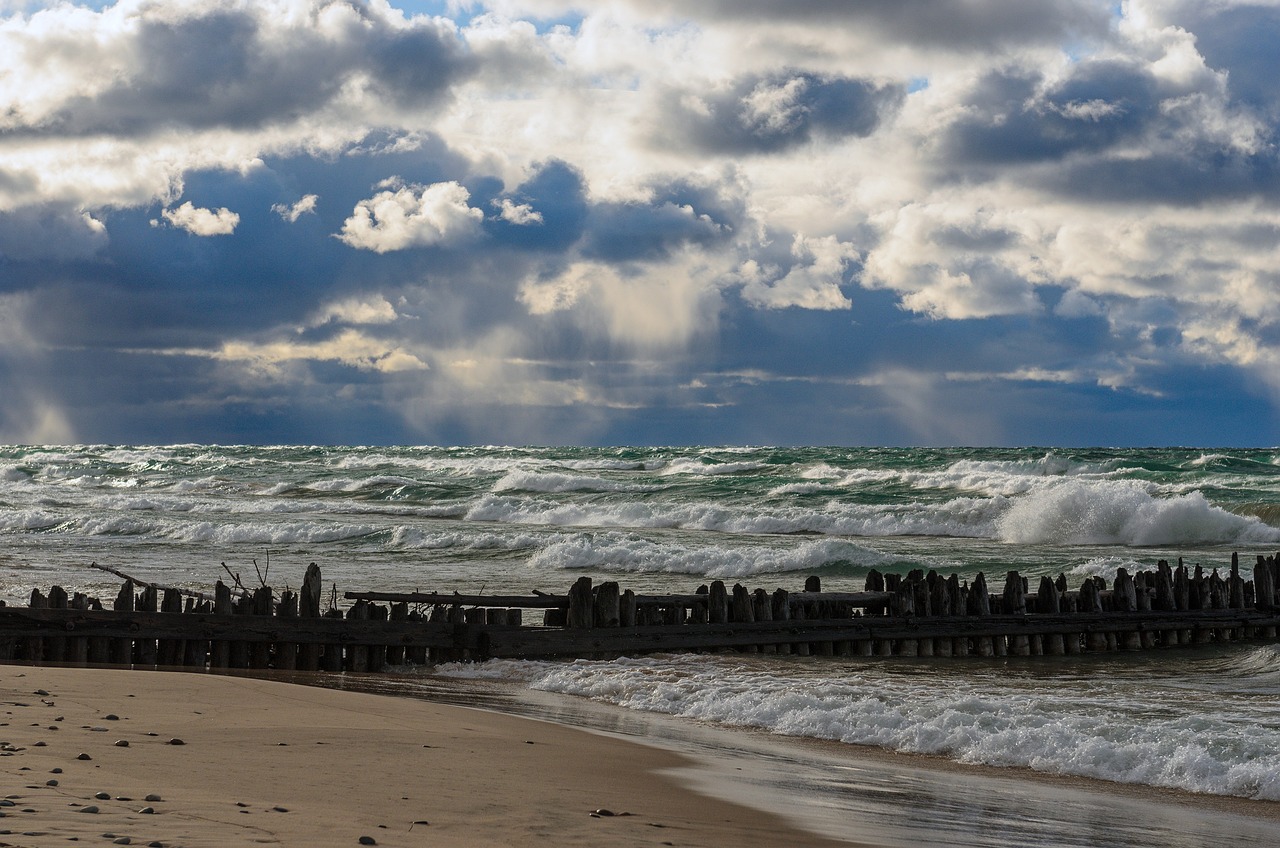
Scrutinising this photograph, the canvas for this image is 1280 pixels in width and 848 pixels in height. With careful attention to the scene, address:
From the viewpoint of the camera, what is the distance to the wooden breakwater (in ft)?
38.7

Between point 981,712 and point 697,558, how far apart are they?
14.8 meters

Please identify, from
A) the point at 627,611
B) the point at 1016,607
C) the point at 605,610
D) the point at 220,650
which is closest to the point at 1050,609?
the point at 1016,607

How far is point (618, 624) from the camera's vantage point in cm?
1314

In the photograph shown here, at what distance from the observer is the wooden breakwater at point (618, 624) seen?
1180 centimetres

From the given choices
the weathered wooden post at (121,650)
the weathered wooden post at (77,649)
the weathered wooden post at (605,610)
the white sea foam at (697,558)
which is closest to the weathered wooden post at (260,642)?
the weathered wooden post at (121,650)

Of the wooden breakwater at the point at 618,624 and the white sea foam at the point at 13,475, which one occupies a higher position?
the white sea foam at the point at 13,475

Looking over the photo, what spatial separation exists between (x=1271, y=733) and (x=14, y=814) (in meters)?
8.13

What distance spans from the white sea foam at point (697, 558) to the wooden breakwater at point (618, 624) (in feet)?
26.9

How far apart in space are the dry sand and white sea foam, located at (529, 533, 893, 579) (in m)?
15.0

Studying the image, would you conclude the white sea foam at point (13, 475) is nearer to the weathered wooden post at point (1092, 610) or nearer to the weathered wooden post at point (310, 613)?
the weathered wooden post at point (310, 613)

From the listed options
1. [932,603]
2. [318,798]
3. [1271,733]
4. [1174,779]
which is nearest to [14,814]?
[318,798]

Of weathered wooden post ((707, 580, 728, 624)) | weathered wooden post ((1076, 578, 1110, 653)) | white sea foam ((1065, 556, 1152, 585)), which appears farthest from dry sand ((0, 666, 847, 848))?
white sea foam ((1065, 556, 1152, 585))

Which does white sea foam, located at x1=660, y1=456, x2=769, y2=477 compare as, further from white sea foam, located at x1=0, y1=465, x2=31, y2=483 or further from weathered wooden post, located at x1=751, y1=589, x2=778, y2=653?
weathered wooden post, located at x1=751, y1=589, x2=778, y2=653

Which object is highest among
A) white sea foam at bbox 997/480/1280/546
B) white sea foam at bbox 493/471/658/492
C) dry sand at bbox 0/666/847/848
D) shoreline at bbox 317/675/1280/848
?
white sea foam at bbox 493/471/658/492
